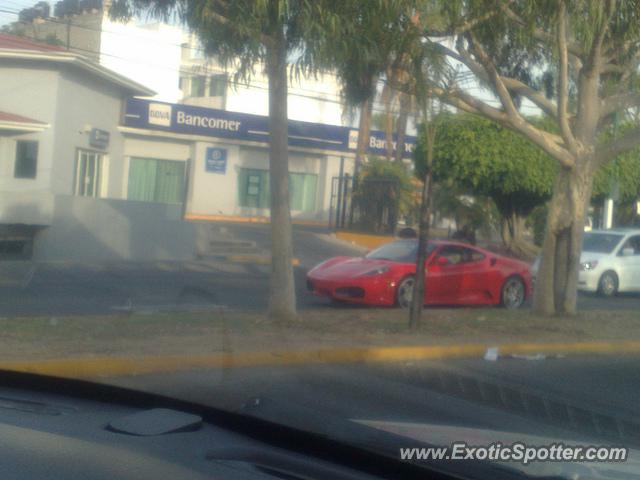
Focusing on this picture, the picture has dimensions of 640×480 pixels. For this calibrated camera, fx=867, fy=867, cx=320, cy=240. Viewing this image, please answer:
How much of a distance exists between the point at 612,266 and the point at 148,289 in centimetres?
1095

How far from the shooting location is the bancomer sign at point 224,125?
1262 inches

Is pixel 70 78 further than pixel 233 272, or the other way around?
pixel 70 78

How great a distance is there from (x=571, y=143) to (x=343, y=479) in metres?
11.7

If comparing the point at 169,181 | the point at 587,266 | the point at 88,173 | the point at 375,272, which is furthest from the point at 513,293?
the point at 169,181

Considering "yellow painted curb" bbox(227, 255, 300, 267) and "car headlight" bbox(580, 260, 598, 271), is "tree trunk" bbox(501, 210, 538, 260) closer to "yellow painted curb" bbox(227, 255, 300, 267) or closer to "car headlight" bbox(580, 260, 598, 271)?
"yellow painted curb" bbox(227, 255, 300, 267)

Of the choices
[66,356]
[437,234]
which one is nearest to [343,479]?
[66,356]

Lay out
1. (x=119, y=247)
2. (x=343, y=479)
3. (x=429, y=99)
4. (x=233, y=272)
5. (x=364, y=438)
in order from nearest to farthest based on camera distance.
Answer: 1. (x=343, y=479)
2. (x=364, y=438)
3. (x=429, y=99)
4. (x=233, y=272)
5. (x=119, y=247)

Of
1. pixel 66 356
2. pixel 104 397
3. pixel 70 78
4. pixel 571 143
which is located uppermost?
pixel 70 78

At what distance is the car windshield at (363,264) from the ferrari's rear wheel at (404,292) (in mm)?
35

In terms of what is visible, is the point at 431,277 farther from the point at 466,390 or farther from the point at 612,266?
the point at 466,390

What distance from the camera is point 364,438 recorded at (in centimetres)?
294

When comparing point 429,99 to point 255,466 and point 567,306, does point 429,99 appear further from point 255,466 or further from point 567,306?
point 255,466

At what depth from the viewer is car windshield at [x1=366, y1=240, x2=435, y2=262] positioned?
1566 cm

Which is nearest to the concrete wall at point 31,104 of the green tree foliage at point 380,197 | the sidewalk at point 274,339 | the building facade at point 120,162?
the building facade at point 120,162
